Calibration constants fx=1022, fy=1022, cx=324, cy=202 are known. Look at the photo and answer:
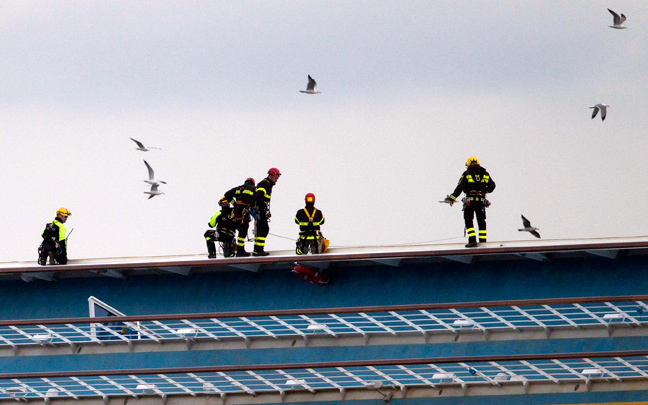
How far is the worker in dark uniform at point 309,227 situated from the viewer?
2169cm

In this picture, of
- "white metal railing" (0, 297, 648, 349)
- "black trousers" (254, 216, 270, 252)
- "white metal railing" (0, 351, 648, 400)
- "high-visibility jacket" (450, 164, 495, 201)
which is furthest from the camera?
"black trousers" (254, 216, 270, 252)

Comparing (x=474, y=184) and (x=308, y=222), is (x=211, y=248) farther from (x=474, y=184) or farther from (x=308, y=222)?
(x=474, y=184)

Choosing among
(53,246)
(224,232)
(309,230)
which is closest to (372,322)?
(309,230)

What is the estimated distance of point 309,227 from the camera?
21.7 metres

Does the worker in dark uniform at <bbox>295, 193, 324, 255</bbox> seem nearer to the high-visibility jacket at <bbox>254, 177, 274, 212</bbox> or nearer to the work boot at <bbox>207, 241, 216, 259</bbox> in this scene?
the high-visibility jacket at <bbox>254, 177, 274, 212</bbox>

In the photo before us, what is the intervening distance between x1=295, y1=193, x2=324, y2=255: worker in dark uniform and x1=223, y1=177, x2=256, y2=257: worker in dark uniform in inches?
44.6

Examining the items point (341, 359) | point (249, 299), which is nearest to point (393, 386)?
point (341, 359)

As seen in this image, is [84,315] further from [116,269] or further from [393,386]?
[393,386]

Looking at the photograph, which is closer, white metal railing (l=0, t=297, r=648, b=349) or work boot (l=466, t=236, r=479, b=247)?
white metal railing (l=0, t=297, r=648, b=349)

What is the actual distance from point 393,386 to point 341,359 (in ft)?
7.33

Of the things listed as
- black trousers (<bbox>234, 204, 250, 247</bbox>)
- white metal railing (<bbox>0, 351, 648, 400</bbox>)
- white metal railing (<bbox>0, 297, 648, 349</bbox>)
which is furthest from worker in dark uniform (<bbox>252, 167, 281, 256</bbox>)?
white metal railing (<bbox>0, 351, 648, 400</bbox>)

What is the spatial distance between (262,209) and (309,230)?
1.14 metres

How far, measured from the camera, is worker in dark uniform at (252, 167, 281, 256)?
2195 centimetres

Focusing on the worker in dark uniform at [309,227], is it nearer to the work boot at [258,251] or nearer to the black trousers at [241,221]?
the work boot at [258,251]
